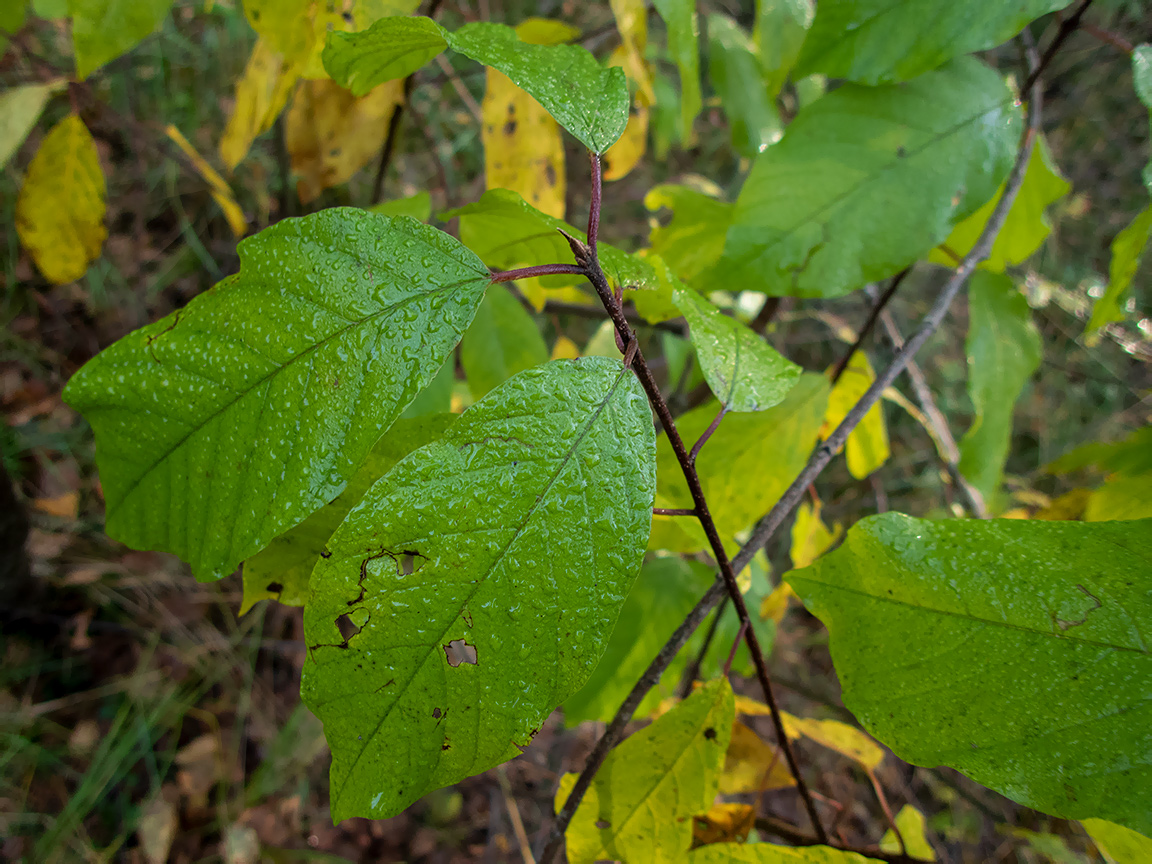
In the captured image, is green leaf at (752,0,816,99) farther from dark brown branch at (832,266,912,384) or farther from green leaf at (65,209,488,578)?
green leaf at (65,209,488,578)

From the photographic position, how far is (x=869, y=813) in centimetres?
256

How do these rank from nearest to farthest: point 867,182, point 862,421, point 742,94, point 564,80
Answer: point 564,80, point 867,182, point 862,421, point 742,94

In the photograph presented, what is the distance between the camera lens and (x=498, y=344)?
98cm

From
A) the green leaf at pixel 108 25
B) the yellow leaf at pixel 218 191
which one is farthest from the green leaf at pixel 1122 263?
the yellow leaf at pixel 218 191

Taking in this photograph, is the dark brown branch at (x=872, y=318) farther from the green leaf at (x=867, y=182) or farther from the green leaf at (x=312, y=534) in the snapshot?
the green leaf at (x=312, y=534)

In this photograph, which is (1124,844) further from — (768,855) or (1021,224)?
(1021,224)

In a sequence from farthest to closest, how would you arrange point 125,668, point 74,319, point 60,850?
point 74,319
point 125,668
point 60,850

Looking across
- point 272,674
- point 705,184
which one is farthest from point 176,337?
point 272,674

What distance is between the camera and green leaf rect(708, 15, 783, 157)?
127cm

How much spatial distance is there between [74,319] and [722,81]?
2.65 metres

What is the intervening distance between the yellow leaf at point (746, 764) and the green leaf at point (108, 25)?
116 cm

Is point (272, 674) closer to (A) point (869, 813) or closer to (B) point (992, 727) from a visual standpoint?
(B) point (992, 727)

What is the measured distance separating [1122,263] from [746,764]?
0.92 m

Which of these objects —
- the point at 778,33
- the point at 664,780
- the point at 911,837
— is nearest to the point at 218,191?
the point at 778,33
